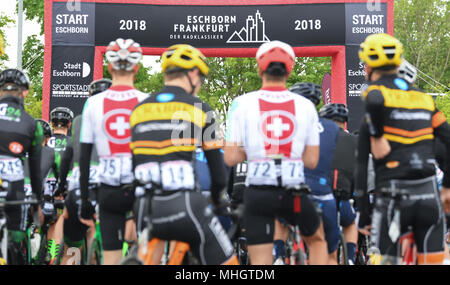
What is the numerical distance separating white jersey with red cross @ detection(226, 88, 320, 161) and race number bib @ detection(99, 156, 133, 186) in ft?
3.24

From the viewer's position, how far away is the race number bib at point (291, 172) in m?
4.70

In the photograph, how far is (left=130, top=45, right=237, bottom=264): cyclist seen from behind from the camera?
3883 mm

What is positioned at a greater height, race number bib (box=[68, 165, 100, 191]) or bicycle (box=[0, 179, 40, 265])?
race number bib (box=[68, 165, 100, 191])

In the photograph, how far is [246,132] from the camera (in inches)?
189

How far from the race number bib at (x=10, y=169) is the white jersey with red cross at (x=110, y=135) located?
38.8 inches

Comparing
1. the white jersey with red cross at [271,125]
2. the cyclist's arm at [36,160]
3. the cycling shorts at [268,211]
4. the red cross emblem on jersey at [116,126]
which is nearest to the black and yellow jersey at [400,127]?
the white jersey with red cross at [271,125]

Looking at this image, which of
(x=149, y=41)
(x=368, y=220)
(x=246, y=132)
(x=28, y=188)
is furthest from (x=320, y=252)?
(x=149, y=41)

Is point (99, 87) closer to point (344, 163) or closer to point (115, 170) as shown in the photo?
point (115, 170)

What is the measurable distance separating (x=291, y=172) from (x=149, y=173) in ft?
4.06

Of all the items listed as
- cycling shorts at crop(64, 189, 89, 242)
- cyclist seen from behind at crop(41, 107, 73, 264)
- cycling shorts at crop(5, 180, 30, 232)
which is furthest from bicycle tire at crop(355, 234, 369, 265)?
cycling shorts at crop(5, 180, 30, 232)

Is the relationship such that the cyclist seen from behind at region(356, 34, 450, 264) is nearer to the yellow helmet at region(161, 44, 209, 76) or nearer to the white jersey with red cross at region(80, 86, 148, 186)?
the yellow helmet at region(161, 44, 209, 76)

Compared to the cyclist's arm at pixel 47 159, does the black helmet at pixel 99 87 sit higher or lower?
higher

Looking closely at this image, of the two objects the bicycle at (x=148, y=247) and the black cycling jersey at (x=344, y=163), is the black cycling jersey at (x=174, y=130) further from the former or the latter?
the black cycling jersey at (x=344, y=163)
